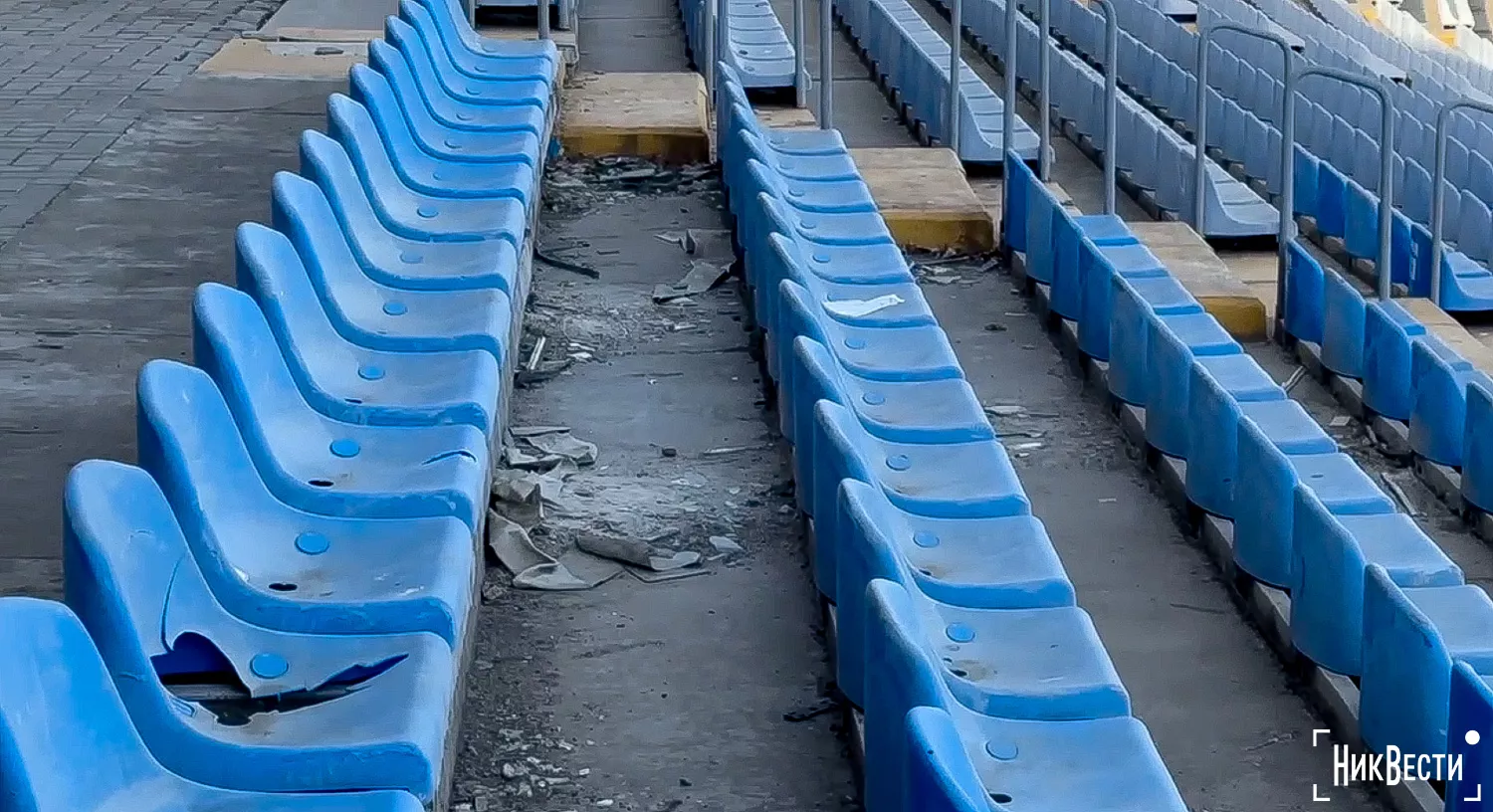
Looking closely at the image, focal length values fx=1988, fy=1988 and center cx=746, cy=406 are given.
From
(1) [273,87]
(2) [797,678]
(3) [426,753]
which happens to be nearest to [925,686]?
(3) [426,753]

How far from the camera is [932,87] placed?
934 cm

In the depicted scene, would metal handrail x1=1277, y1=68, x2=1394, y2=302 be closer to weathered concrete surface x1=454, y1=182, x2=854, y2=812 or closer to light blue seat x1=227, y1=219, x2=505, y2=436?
weathered concrete surface x1=454, y1=182, x2=854, y2=812

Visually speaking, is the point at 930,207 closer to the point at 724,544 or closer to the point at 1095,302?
the point at 1095,302

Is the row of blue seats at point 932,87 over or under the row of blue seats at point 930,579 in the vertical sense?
under

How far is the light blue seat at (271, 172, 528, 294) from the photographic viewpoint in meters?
3.52

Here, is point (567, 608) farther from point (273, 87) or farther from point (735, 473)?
point (273, 87)

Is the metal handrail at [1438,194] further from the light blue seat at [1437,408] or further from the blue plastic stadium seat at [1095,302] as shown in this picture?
the blue plastic stadium seat at [1095,302]

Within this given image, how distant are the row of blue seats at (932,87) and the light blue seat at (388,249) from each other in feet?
13.4

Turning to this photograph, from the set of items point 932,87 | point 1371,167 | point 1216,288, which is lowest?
point 1371,167

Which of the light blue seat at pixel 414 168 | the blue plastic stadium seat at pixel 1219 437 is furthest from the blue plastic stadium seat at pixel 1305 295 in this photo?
the light blue seat at pixel 414 168

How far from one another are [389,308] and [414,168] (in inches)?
43.0

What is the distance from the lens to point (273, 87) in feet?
22.6

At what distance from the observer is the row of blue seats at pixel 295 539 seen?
1938mm

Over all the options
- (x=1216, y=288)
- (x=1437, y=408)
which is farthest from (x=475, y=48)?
(x=1437, y=408)
